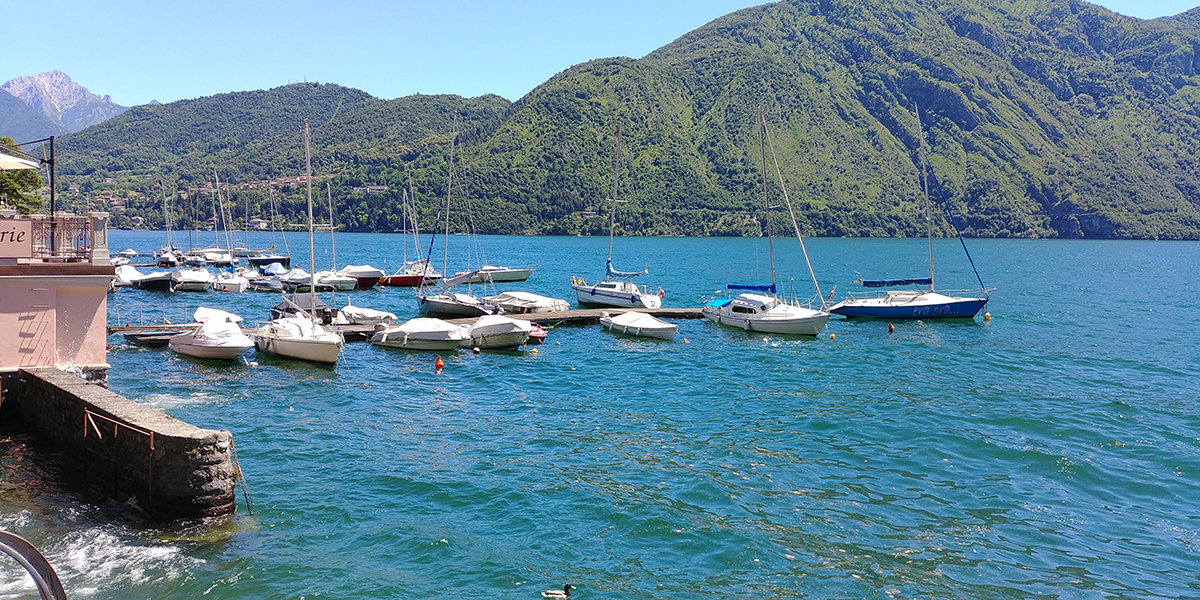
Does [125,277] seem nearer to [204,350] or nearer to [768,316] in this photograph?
[204,350]

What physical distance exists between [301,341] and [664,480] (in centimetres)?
1967

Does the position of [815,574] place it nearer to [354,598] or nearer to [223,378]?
[354,598]

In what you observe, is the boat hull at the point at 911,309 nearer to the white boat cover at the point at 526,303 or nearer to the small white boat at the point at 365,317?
the white boat cover at the point at 526,303

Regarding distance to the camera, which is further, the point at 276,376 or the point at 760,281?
the point at 760,281

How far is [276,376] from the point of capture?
102 feet

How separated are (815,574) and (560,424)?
39.6 ft

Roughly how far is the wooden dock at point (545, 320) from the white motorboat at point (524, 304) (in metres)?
0.86

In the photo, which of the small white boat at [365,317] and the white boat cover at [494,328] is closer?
the white boat cover at [494,328]

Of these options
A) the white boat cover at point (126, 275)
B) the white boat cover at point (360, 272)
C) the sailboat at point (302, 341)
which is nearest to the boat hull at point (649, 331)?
the sailboat at point (302, 341)

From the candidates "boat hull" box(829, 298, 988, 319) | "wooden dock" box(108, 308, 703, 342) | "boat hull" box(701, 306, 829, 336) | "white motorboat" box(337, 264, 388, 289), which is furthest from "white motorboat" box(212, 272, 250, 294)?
"boat hull" box(829, 298, 988, 319)

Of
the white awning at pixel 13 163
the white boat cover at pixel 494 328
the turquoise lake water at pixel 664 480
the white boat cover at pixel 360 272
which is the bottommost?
the turquoise lake water at pixel 664 480

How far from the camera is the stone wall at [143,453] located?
14625mm

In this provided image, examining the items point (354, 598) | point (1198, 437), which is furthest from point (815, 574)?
point (1198, 437)

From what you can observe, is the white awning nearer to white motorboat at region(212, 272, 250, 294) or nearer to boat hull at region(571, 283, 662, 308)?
boat hull at region(571, 283, 662, 308)
